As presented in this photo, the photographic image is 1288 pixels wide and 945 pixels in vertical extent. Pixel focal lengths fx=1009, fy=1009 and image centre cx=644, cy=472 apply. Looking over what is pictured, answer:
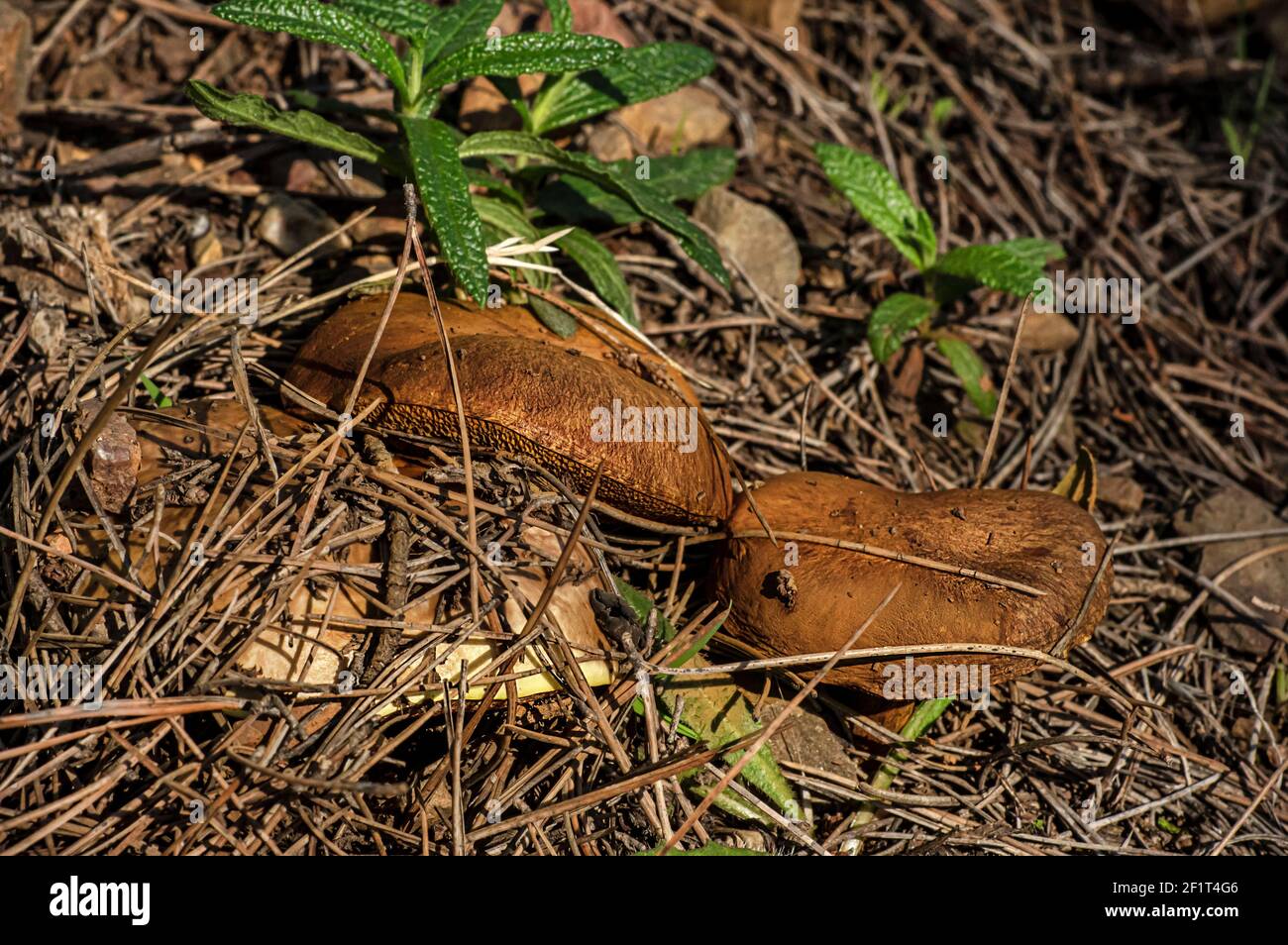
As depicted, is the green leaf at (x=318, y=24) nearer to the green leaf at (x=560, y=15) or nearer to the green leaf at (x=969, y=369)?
the green leaf at (x=560, y=15)

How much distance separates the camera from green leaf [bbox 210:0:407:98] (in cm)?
237

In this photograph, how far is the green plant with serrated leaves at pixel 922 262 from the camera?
292cm

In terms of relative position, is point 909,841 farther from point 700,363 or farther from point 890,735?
point 700,363

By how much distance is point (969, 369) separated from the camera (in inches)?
119

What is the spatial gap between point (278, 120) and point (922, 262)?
189 centimetres

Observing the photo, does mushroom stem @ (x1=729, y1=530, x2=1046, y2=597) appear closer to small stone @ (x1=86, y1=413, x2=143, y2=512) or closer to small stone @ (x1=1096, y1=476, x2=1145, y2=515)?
small stone @ (x1=1096, y1=476, x2=1145, y2=515)

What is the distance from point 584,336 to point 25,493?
1.28m

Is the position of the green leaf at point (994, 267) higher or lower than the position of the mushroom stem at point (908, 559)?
higher

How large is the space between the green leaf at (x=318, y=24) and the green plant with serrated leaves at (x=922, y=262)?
4.35ft

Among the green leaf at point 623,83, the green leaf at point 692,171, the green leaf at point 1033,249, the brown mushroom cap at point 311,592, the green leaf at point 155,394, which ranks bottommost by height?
the brown mushroom cap at point 311,592

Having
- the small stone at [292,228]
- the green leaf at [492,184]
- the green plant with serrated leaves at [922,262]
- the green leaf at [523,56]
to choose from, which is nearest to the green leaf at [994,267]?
the green plant with serrated leaves at [922,262]

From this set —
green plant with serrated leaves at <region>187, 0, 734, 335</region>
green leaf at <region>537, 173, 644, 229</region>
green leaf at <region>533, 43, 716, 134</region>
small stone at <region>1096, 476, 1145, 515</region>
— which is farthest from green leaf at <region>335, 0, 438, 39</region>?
small stone at <region>1096, 476, 1145, 515</region>

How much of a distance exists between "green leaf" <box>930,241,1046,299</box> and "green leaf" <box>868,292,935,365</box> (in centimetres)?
13
